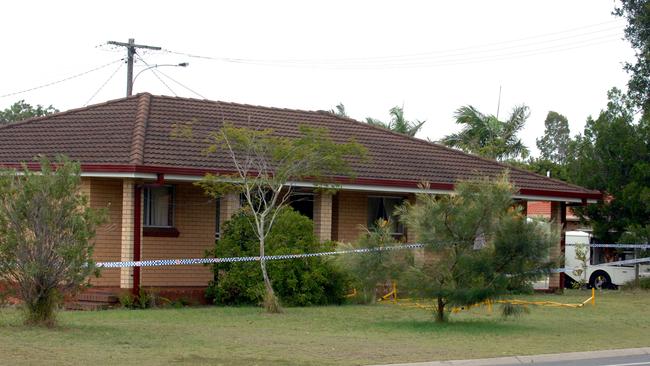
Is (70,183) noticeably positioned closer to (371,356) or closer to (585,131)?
(371,356)

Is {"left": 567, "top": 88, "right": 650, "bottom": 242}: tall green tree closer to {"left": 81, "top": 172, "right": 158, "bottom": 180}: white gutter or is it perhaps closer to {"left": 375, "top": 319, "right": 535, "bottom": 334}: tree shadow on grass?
{"left": 375, "top": 319, "right": 535, "bottom": 334}: tree shadow on grass

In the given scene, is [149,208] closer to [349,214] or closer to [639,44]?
[349,214]

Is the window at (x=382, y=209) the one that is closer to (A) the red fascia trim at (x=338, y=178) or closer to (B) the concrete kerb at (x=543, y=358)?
(A) the red fascia trim at (x=338, y=178)

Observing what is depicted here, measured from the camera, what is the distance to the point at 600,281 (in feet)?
124

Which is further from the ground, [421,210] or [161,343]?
[421,210]

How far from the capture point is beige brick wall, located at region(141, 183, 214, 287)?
2458 centimetres

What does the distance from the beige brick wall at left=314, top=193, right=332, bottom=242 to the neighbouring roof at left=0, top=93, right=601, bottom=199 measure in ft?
3.55

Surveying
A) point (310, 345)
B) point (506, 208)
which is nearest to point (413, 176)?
point (506, 208)

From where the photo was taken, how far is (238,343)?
1612 cm

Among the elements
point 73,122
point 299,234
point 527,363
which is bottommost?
point 527,363

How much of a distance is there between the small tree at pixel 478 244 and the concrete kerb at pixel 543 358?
9.63 ft

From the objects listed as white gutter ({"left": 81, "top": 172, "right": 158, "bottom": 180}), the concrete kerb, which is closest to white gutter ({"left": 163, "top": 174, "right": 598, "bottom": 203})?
white gutter ({"left": 81, "top": 172, "right": 158, "bottom": 180})

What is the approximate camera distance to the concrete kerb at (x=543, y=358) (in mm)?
14633

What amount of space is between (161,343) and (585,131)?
26727mm
